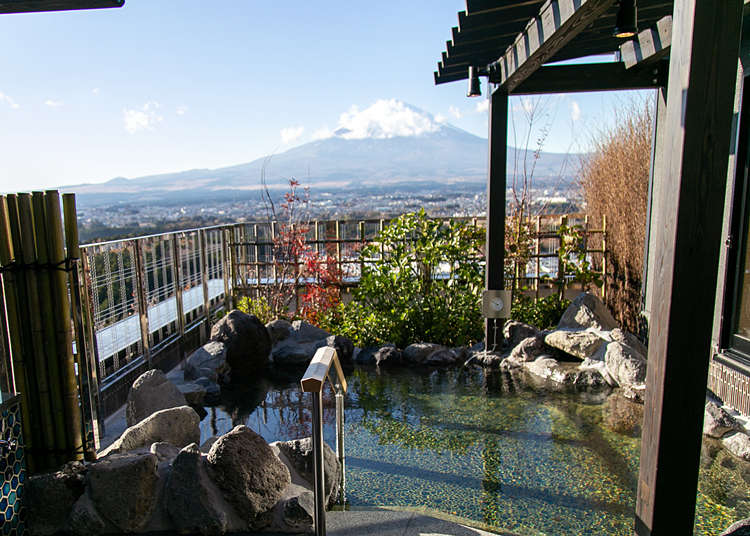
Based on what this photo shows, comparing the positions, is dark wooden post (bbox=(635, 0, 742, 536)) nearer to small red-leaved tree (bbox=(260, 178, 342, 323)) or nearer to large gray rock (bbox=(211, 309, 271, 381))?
large gray rock (bbox=(211, 309, 271, 381))

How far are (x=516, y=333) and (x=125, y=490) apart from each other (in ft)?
15.9

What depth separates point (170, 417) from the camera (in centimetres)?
357

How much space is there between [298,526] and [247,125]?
206ft

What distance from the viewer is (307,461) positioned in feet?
10.7

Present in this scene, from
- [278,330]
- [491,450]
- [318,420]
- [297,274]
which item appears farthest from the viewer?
[297,274]

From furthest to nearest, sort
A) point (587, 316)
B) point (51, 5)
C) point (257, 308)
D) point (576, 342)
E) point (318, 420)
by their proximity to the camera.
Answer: point (257, 308) < point (587, 316) < point (576, 342) < point (51, 5) < point (318, 420)

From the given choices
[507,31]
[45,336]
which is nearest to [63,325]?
[45,336]

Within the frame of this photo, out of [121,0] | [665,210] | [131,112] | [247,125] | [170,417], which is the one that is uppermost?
[131,112]

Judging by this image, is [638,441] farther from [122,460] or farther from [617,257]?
[617,257]

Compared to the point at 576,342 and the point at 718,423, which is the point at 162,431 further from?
the point at 576,342

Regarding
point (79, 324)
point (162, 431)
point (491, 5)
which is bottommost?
point (162, 431)

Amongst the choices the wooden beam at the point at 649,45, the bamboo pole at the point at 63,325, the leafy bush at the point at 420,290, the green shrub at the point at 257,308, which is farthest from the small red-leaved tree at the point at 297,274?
the wooden beam at the point at 649,45

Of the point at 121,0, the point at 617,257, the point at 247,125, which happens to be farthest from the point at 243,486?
the point at 247,125

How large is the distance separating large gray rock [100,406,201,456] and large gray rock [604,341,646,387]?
3.91 metres
